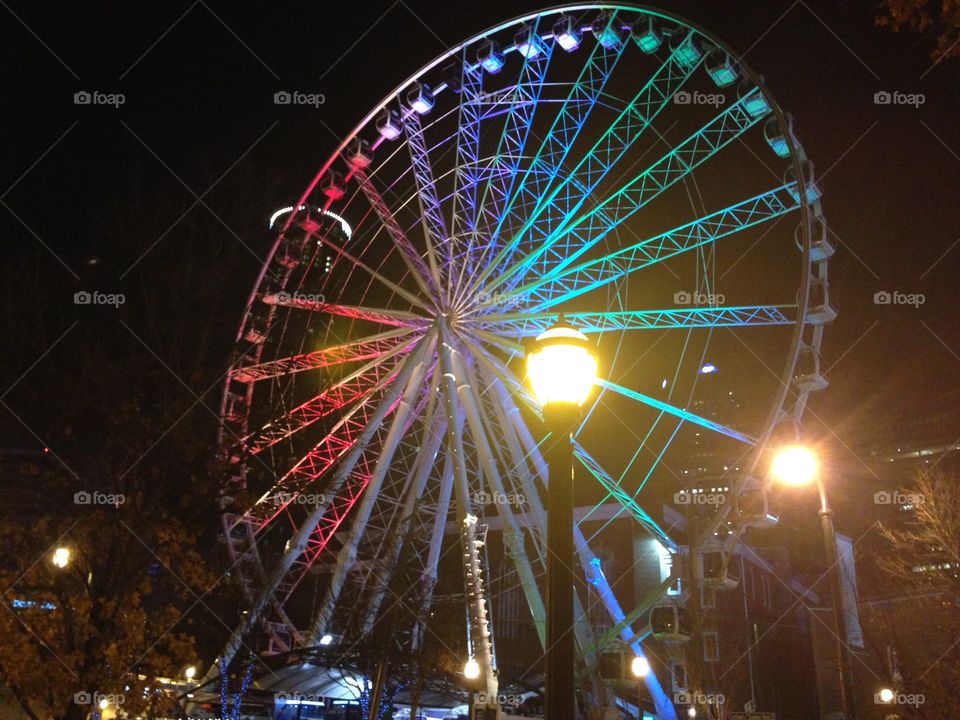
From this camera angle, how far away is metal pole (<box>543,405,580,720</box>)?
5.47 m

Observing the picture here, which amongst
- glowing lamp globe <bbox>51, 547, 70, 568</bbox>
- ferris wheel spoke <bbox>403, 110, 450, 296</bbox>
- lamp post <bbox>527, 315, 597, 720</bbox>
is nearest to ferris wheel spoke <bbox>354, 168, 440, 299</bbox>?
ferris wheel spoke <bbox>403, 110, 450, 296</bbox>

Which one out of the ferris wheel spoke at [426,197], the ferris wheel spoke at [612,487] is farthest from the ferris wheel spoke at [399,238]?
the ferris wheel spoke at [612,487]

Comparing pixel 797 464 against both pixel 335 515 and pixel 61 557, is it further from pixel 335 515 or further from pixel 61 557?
pixel 335 515

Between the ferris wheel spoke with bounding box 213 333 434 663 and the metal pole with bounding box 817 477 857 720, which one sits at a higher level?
the ferris wheel spoke with bounding box 213 333 434 663

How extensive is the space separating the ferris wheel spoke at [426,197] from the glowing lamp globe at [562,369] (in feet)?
65.8

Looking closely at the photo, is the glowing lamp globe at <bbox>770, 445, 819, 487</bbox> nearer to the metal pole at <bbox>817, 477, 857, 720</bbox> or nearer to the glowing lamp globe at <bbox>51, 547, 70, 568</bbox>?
the metal pole at <bbox>817, 477, 857, 720</bbox>

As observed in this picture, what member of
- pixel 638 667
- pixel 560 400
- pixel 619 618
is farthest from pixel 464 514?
pixel 560 400

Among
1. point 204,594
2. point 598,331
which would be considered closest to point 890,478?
point 598,331

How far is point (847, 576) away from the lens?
4406cm

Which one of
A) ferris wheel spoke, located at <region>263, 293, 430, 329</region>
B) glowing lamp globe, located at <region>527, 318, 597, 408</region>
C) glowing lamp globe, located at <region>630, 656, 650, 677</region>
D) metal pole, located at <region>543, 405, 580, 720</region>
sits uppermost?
ferris wheel spoke, located at <region>263, 293, 430, 329</region>

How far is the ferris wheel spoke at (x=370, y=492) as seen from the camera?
2553cm

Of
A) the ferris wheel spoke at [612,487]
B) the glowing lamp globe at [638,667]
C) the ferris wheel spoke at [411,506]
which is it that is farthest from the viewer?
the ferris wheel spoke at [411,506]

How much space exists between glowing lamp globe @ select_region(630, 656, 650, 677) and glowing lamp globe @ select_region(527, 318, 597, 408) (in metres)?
17.5

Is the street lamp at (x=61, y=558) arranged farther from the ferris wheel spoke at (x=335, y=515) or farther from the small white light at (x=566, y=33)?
the small white light at (x=566, y=33)
